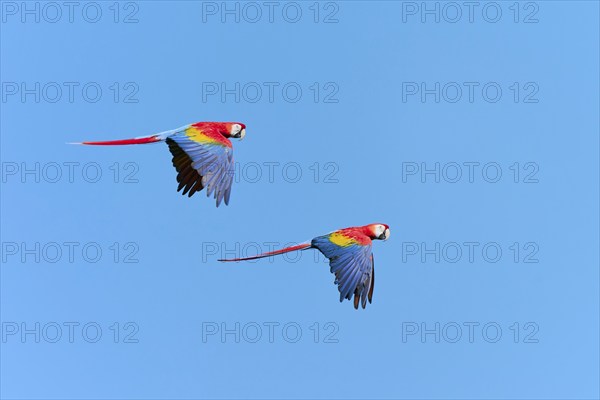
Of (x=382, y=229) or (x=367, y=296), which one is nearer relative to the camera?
(x=367, y=296)

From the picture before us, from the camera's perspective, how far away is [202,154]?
14.2 metres

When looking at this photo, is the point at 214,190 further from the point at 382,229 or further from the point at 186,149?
the point at 382,229

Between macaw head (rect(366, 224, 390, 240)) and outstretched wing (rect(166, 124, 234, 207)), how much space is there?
2.12 meters

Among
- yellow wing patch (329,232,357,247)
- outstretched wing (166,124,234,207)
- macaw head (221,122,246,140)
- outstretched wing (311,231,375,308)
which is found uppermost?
macaw head (221,122,246,140)

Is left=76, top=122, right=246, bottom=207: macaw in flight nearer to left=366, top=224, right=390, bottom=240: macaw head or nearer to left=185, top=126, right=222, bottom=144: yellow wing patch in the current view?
left=185, top=126, right=222, bottom=144: yellow wing patch

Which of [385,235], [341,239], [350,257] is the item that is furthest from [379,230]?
[350,257]

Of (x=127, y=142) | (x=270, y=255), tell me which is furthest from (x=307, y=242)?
(x=127, y=142)

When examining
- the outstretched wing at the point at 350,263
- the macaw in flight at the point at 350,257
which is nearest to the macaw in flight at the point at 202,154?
the macaw in flight at the point at 350,257

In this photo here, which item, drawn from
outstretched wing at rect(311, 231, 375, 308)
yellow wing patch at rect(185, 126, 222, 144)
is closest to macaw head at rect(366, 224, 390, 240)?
outstretched wing at rect(311, 231, 375, 308)

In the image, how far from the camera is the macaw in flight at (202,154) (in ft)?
45.3

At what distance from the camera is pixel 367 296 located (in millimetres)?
14125

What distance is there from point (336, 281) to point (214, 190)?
6.01 feet

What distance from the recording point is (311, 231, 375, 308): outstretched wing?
45.8 ft

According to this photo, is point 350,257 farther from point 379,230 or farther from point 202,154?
point 202,154
